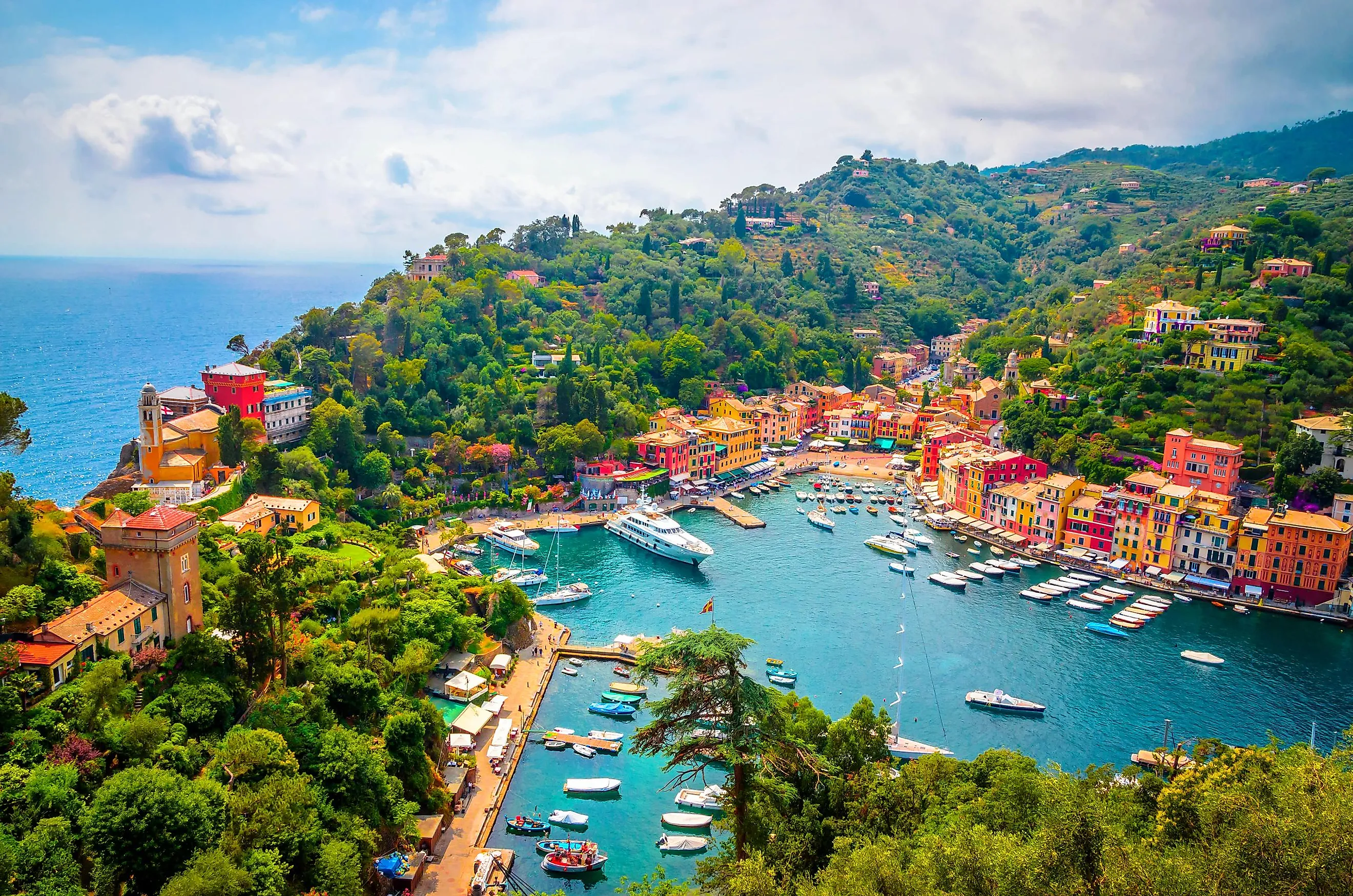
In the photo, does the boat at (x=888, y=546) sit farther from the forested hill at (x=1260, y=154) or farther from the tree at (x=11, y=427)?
the forested hill at (x=1260, y=154)

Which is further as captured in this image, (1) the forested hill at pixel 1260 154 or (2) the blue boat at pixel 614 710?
(1) the forested hill at pixel 1260 154

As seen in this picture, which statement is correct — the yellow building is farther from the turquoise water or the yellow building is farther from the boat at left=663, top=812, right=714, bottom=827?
the boat at left=663, top=812, right=714, bottom=827

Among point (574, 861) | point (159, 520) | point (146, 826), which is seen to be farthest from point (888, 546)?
point (146, 826)

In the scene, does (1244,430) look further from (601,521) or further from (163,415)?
(163,415)

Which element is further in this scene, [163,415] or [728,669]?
[163,415]

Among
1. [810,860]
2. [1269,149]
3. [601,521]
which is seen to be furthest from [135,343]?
[1269,149]

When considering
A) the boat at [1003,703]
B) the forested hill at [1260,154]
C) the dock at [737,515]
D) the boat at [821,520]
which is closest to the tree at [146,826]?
the boat at [1003,703]

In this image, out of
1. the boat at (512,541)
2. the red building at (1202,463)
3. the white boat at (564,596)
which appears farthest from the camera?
the red building at (1202,463)
